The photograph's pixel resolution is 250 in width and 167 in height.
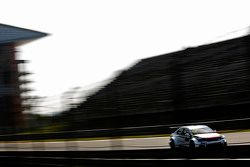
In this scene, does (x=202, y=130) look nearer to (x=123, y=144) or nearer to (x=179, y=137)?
(x=179, y=137)

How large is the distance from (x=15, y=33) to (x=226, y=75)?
43062mm

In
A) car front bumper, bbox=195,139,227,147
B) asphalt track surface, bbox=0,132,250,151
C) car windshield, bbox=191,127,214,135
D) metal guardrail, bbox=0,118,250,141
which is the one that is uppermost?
metal guardrail, bbox=0,118,250,141

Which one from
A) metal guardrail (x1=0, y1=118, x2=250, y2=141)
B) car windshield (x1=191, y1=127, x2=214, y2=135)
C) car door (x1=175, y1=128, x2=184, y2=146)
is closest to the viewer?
metal guardrail (x1=0, y1=118, x2=250, y2=141)

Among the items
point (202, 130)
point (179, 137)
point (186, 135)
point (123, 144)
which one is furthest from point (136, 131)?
point (202, 130)

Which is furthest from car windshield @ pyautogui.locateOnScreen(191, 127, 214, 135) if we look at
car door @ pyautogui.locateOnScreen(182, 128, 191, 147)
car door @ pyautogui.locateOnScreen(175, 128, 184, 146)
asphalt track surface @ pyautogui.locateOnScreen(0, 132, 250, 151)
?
asphalt track surface @ pyautogui.locateOnScreen(0, 132, 250, 151)

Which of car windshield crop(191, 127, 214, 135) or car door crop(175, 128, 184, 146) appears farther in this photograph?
car windshield crop(191, 127, 214, 135)

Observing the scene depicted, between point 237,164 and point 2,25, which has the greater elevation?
point 2,25

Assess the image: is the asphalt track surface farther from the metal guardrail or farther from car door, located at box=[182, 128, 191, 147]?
car door, located at box=[182, 128, 191, 147]

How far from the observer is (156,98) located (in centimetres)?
1606

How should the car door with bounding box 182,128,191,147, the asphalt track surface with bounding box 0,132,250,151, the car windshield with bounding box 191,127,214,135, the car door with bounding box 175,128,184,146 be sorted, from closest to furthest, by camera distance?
1. the asphalt track surface with bounding box 0,132,250,151
2. the car door with bounding box 175,128,184,146
3. the car windshield with bounding box 191,127,214,135
4. the car door with bounding box 182,128,191,147

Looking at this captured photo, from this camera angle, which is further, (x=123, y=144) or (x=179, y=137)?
(x=123, y=144)

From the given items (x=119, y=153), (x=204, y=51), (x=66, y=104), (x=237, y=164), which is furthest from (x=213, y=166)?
(x=204, y=51)

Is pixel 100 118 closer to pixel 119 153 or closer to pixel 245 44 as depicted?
pixel 119 153

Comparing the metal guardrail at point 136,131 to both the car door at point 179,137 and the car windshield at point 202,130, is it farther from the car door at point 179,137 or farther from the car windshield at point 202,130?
the car windshield at point 202,130
